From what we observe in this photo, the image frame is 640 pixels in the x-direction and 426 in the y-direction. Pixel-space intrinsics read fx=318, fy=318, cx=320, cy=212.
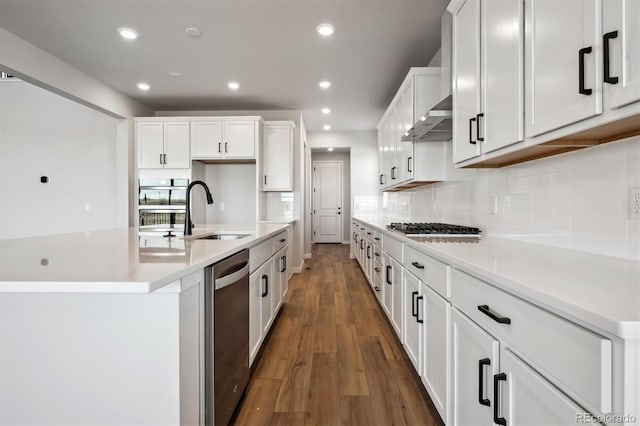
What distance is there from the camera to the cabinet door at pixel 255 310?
1.93 meters

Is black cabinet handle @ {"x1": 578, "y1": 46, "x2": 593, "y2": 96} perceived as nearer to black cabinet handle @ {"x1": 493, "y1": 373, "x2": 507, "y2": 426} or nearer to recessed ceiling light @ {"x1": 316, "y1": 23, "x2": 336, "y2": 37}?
black cabinet handle @ {"x1": 493, "y1": 373, "x2": 507, "y2": 426}

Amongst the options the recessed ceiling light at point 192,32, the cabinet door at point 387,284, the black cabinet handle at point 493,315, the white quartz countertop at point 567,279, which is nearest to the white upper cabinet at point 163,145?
the recessed ceiling light at point 192,32

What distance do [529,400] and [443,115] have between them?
1704mm

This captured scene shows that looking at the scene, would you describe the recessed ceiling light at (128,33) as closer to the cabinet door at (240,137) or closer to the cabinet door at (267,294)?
the cabinet door at (240,137)

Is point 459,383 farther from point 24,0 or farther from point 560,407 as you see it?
point 24,0

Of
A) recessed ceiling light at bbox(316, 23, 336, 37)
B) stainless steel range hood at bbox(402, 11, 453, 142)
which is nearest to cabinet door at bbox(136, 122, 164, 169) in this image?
recessed ceiling light at bbox(316, 23, 336, 37)

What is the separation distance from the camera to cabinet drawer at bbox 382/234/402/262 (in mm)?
2305

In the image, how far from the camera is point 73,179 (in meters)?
5.09

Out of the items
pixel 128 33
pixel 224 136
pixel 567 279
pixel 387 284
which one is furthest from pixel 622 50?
pixel 224 136

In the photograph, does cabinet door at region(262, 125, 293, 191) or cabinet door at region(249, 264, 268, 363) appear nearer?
cabinet door at region(249, 264, 268, 363)

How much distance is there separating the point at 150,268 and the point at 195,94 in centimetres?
450

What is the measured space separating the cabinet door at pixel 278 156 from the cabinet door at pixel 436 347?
3.74 m

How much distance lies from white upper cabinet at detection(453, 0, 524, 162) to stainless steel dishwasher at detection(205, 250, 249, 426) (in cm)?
137

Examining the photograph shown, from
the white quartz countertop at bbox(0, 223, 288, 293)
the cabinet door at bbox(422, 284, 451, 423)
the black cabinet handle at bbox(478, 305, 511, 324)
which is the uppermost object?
the white quartz countertop at bbox(0, 223, 288, 293)
